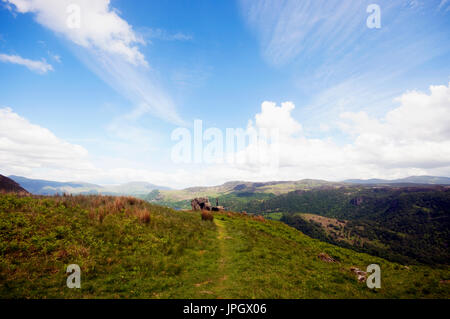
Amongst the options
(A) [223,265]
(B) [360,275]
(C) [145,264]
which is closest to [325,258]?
(B) [360,275]

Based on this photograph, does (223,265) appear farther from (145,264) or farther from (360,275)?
(360,275)

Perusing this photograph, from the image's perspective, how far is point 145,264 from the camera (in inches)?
512

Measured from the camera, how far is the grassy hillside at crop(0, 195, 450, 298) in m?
10.2

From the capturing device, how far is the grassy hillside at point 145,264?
1019cm

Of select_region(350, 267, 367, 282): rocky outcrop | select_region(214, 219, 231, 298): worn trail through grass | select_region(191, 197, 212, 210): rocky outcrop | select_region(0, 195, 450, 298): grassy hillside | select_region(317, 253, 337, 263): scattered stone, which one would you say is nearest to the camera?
select_region(0, 195, 450, 298): grassy hillside

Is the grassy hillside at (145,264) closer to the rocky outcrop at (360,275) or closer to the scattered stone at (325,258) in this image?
the rocky outcrop at (360,275)

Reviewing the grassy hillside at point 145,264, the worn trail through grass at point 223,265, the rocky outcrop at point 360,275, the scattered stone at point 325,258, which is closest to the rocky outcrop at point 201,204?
the worn trail through grass at point 223,265

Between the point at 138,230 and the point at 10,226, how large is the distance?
330 inches

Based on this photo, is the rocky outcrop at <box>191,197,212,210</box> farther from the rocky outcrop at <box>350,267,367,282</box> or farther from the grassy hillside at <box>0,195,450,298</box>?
the rocky outcrop at <box>350,267,367,282</box>

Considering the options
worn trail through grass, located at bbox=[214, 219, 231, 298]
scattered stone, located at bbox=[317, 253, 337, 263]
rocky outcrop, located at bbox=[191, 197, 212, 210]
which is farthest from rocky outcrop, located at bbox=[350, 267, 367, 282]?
rocky outcrop, located at bbox=[191, 197, 212, 210]

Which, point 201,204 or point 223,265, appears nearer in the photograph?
point 223,265

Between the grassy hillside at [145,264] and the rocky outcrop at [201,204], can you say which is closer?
the grassy hillside at [145,264]
